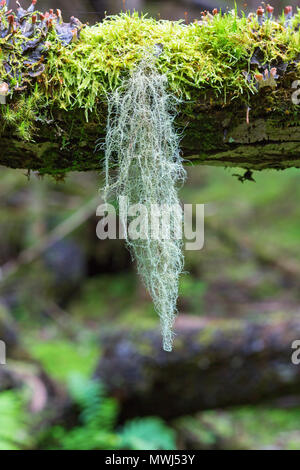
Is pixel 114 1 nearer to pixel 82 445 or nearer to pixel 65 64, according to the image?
pixel 65 64

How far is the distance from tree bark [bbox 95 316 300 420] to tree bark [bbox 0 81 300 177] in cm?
235

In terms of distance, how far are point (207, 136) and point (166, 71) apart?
22 centimetres

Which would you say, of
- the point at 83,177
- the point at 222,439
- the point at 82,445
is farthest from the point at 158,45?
the point at 83,177

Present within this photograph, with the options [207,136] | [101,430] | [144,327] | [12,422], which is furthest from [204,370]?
[207,136]

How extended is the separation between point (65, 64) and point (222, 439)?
12.6ft

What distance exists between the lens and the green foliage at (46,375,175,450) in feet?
10.2

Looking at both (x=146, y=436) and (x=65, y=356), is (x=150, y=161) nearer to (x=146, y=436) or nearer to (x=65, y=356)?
(x=146, y=436)

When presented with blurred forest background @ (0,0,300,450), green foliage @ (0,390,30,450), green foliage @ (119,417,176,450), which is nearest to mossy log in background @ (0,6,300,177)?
blurred forest background @ (0,0,300,450)

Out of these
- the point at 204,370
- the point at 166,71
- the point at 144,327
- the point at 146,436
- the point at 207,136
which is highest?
the point at 144,327

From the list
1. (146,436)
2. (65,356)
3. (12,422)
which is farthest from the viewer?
(65,356)

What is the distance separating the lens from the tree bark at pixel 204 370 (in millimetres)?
3367

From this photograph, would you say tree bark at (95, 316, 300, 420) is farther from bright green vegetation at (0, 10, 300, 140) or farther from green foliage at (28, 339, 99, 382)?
bright green vegetation at (0, 10, 300, 140)

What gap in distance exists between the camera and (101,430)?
3264 millimetres

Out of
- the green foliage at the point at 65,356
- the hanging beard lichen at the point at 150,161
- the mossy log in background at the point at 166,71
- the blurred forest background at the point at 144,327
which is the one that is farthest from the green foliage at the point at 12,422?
the mossy log in background at the point at 166,71
